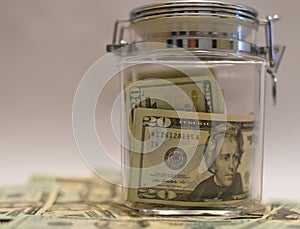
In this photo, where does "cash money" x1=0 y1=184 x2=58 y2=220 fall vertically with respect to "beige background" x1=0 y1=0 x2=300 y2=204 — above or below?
below

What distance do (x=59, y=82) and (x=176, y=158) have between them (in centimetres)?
48

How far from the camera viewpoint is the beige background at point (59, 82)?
3.37 ft

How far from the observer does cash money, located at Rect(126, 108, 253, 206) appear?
25.3 inches

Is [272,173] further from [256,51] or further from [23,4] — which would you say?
[23,4]

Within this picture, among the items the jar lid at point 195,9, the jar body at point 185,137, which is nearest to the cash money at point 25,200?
the jar body at point 185,137

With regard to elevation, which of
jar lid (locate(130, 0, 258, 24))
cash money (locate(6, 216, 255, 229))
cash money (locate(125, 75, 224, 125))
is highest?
jar lid (locate(130, 0, 258, 24))

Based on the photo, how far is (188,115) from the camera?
65 cm

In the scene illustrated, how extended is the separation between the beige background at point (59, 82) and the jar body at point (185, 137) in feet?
1.15

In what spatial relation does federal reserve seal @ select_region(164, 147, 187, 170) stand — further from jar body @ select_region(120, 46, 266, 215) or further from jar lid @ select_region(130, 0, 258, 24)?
jar lid @ select_region(130, 0, 258, 24)

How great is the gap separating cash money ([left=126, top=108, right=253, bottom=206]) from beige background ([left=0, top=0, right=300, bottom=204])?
394 millimetres

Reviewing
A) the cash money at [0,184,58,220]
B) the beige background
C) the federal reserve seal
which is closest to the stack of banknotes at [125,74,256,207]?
the federal reserve seal

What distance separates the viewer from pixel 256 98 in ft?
2.44

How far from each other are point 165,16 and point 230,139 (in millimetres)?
169

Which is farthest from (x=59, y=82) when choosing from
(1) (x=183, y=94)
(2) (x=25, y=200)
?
(1) (x=183, y=94)
